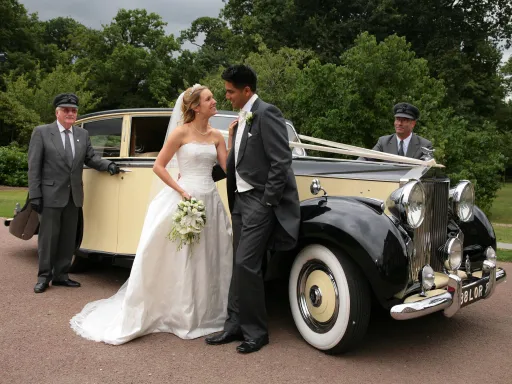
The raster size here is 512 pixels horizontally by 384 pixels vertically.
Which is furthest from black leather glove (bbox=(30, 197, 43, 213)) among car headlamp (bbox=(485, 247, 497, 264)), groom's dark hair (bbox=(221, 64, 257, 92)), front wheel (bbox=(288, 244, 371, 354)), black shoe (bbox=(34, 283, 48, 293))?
car headlamp (bbox=(485, 247, 497, 264))

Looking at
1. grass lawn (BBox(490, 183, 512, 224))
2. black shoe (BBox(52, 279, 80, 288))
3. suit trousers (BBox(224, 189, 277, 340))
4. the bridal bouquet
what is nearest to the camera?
suit trousers (BBox(224, 189, 277, 340))

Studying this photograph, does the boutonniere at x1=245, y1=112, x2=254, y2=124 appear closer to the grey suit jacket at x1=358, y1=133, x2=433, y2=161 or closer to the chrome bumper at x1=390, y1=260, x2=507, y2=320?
the chrome bumper at x1=390, y1=260, x2=507, y2=320

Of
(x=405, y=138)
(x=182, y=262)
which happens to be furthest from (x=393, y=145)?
(x=182, y=262)

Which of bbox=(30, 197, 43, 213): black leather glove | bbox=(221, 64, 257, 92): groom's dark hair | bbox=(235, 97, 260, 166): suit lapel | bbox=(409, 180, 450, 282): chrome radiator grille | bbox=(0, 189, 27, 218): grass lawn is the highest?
bbox=(221, 64, 257, 92): groom's dark hair

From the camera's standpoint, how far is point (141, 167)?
5039 millimetres

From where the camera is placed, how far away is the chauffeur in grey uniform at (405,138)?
550cm

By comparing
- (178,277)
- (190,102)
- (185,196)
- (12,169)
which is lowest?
(12,169)

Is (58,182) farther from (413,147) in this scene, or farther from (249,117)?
(413,147)

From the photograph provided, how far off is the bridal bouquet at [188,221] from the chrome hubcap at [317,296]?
2.93ft

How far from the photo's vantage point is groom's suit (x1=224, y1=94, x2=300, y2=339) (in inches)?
146

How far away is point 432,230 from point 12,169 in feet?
63.7

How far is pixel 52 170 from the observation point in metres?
5.22

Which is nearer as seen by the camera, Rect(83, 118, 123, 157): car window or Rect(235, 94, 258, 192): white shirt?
Rect(235, 94, 258, 192): white shirt

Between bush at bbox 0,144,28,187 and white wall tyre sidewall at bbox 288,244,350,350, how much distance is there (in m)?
18.3
